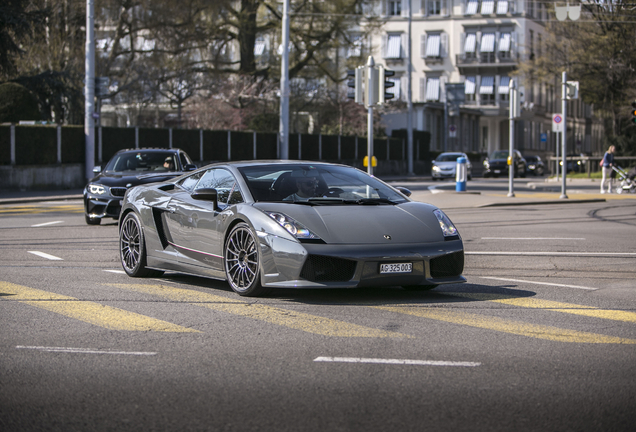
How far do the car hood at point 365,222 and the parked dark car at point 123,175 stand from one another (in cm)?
886

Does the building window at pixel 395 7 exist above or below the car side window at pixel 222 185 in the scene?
above

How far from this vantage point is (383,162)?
54.0 meters

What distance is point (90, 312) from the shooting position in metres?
7.39

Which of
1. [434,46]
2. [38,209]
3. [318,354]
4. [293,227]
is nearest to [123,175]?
[38,209]

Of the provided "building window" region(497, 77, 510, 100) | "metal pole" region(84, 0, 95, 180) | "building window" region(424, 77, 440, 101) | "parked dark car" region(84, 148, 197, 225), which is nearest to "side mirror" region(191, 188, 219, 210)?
"parked dark car" region(84, 148, 197, 225)

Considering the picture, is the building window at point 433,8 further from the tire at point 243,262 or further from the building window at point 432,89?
the tire at point 243,262

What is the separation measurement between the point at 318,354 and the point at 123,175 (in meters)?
12.1

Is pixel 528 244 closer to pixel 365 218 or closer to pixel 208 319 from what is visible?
pixel 365 218

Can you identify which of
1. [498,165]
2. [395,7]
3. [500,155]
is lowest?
[498,165]

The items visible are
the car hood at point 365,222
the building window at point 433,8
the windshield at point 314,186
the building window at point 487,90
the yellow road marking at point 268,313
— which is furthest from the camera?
the building window at point 433,8

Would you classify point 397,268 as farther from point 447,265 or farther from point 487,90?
point 487,90

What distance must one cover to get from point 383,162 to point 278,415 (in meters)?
50.0

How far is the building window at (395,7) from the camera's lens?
83875mm

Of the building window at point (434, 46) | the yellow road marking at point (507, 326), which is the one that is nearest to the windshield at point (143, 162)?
the yellow road marking at point (507, 326)
